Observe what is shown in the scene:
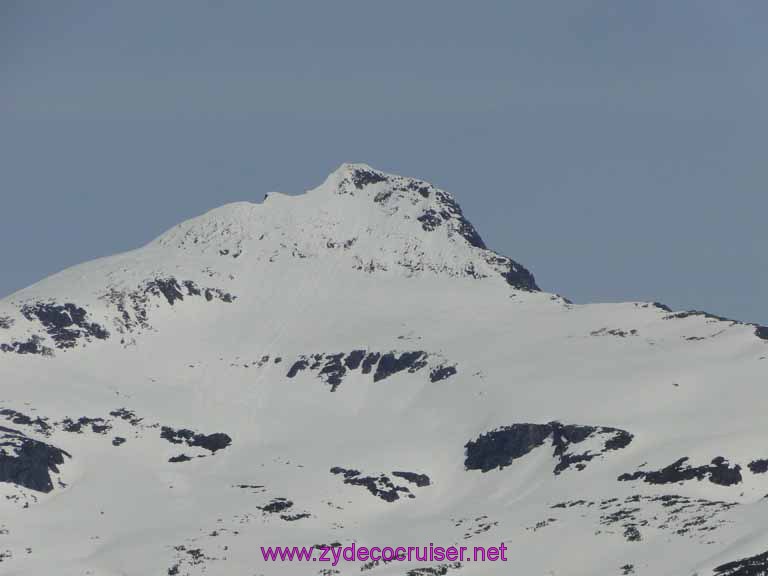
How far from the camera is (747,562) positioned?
19612 cm
